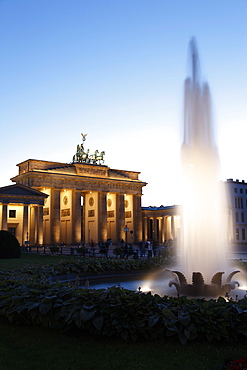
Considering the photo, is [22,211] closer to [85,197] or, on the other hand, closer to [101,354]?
[85,197]

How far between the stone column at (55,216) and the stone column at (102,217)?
8998 mm

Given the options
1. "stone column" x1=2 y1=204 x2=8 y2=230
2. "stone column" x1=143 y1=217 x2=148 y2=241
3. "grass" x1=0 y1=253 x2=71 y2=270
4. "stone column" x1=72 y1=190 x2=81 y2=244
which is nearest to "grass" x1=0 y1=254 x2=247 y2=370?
"grass" x1=0 y1=253 x2=71 y2=270

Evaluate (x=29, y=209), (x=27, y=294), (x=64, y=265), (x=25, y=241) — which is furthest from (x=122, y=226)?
(x=27, y=294)

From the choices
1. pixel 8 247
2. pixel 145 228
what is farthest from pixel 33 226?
pixel 145 228

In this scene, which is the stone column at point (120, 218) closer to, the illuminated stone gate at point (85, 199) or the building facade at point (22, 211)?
the illuminated stone gate at point (85, 199)

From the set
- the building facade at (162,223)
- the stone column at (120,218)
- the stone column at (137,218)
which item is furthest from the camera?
the building facade at (162,223)

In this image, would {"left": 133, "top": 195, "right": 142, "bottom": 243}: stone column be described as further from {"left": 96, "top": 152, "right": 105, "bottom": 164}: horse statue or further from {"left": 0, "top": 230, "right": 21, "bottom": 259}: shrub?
{"left": 0, "top": 230, "right": 21, "bottom": 259}: shrub

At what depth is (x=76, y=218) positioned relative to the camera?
69625 mm

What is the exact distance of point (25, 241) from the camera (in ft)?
180

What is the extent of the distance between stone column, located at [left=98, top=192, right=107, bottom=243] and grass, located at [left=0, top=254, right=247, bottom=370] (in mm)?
65129

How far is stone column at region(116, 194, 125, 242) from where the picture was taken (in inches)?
2980

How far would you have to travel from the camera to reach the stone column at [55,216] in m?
66.2

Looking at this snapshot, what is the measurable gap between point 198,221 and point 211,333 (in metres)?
6.85

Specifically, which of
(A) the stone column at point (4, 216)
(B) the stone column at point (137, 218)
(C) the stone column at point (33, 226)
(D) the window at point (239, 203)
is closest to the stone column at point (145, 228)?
(B) the stone column at point (137, 218)
